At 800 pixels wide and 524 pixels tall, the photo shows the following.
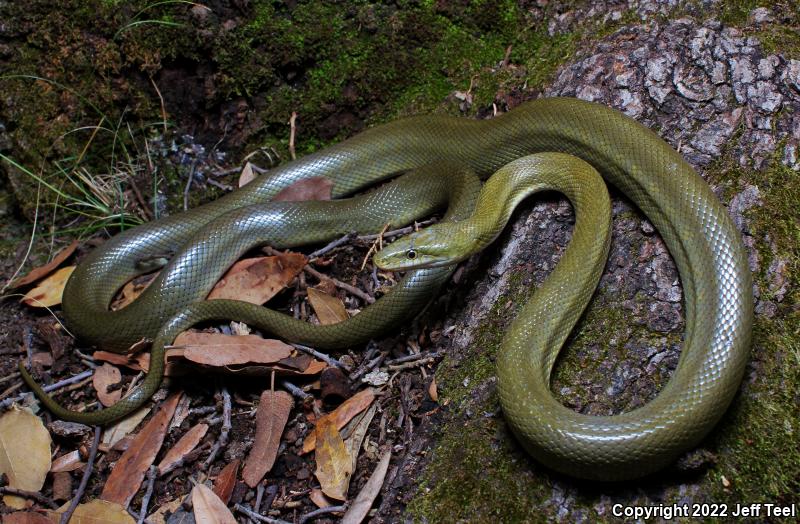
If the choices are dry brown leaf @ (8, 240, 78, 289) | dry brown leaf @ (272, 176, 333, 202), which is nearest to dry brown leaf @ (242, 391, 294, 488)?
dry brown leaf @ (272, 176, 333, 202)

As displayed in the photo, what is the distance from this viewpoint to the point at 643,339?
132 inches

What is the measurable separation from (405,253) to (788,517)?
7.83ft

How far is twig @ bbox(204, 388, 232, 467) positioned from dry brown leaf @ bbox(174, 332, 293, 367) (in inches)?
9.7

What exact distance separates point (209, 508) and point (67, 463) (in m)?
1.12

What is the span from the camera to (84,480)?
3689mm

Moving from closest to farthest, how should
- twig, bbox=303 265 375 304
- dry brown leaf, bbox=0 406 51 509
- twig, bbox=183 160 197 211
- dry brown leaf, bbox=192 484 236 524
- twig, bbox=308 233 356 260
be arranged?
1. dry brown leaf, bbox=192 484 236 524
2. dry brown leaf, bbox=0 406 51 509
3. twig, bbox=303 265 375 304
4. twig, bbox=308 233 356 260
5. twig, bbox=183 160 197 211

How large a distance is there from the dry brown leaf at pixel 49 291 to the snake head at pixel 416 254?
8.77ft

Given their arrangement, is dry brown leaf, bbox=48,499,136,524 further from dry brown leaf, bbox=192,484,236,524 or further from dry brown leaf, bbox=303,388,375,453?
dry brown leaf, bbox=303,388,375,453

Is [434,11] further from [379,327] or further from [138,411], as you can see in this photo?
[138,411]

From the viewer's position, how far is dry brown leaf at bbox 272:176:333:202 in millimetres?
4977

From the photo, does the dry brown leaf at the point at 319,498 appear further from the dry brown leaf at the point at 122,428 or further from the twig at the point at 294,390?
the dry brown leaf at the point at 122,428

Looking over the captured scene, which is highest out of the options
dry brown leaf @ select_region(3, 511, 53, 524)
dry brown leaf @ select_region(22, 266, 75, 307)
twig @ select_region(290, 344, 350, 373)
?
dry brown leaf @ select_region(22, 266, 75, 307)

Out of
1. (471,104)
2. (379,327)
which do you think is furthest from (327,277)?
(471,104)

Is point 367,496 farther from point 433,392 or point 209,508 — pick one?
point 209,508
